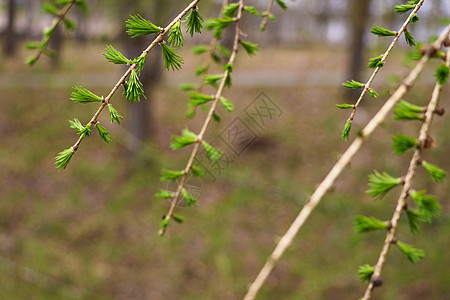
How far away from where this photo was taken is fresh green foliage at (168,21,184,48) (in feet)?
2.41

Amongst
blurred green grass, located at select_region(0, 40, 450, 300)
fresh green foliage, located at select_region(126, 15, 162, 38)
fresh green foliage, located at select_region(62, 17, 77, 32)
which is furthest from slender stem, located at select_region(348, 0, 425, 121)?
blurred green grass, located at select_region(0, 40, 450, 300)

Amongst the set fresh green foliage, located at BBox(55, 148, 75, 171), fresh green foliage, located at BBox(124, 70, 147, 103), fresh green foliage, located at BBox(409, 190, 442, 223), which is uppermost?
fresh green foliage, located at BBox(124, 70, 147, 103)

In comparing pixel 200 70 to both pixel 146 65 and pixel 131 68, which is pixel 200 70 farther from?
pixel 146 65

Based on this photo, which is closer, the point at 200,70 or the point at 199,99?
the point at 199,99

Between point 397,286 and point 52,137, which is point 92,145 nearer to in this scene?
point 52,137

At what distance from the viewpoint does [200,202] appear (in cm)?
754

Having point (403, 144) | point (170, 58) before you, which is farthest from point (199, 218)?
point (403, 144)

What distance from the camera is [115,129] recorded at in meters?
10.1

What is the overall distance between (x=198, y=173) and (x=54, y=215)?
7.13 m

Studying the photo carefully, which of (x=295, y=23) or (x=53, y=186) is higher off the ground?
(x=295, y=23)

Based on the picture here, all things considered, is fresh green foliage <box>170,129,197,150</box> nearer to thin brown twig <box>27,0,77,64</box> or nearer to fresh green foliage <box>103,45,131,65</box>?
fresh green foliage <box>103,45,131,65</box>

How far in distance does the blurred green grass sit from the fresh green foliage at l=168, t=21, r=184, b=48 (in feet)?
15.9

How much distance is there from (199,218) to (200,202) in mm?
444

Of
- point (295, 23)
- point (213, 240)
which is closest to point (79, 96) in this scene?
point (213, 240)
